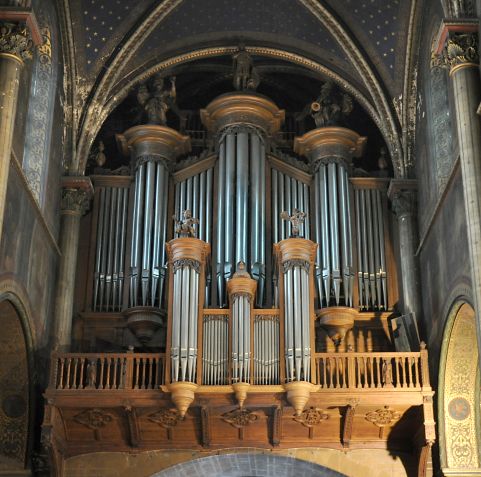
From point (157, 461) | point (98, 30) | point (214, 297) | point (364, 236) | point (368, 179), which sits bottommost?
point (157, 461)

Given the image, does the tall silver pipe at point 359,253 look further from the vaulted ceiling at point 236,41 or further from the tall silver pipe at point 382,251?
the vaulted ceiling at point 236,41

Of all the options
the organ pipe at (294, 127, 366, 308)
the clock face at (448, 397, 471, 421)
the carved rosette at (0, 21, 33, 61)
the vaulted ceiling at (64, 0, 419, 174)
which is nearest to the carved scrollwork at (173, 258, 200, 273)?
the organ pipe at (294, 127, 366, 308)

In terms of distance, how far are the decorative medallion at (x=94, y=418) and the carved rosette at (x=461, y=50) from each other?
9674 mm

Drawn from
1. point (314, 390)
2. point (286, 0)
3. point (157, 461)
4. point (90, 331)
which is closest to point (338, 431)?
point (314, 390)

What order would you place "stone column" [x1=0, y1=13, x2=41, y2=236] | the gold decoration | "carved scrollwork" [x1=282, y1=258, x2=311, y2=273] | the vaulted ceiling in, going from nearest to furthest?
1. "stone column" [x1=0, y1=13, x2=41, y2=236]
2. "carved scrollwork" [x1=282, y1=258, x2=311, y2=273]
3. the vaulted ceiling
4. the gold decoration

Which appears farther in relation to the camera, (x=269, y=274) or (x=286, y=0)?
(x=286, y=0)

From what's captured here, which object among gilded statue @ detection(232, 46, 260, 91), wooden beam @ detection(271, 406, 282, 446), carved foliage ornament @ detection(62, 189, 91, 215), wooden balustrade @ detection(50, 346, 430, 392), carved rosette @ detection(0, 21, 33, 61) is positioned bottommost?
wooden beam @ detection(271, 406, 282, 446)

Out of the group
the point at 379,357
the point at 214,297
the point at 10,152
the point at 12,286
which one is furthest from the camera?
the point at 214,297

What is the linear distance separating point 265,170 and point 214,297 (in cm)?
386

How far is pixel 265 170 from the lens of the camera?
25172mm

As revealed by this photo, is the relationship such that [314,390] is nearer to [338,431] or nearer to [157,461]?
[338,431]

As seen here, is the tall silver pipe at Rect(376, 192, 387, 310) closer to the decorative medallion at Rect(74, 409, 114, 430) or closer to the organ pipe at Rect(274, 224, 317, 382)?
the organ pipe at Rect(274, 224, 317, 382)

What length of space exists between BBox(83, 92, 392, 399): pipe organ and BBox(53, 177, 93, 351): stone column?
0.68 m

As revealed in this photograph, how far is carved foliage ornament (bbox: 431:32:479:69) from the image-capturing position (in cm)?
Answer: 1847
